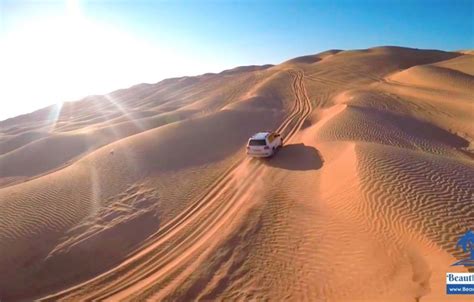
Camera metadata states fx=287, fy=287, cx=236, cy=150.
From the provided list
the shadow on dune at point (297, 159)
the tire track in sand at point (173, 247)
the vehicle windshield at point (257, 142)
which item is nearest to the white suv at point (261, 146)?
the vehicle windshield at point (257, 142)

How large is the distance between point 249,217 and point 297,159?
6173 mm

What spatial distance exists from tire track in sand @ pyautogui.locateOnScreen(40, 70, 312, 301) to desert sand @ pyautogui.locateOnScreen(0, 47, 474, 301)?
Answer: 1.8 inches

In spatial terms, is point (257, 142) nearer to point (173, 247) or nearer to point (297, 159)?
point (297, 159)

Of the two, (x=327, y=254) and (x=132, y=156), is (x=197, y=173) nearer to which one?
(x=132, y=156)

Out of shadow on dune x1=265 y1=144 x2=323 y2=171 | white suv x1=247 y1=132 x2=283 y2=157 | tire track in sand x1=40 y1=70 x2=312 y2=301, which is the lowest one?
tire track in sand x1=40 y1=70 x2=312 y2=301

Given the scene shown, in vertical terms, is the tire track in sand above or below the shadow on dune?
below

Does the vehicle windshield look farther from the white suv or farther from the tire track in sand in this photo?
the tire track in sand

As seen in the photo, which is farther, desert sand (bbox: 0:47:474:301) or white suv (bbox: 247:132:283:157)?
white suv (bbox: 247:132:283:157)

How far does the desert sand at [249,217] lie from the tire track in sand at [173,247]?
1.8 inches

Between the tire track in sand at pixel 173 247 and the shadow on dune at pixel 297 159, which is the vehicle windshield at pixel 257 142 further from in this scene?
the tire track in sand at pixel 173 247

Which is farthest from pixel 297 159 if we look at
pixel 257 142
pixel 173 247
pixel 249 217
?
pixel 173 247

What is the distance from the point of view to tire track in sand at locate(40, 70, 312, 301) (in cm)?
810

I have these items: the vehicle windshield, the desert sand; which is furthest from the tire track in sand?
the vehicle windshield

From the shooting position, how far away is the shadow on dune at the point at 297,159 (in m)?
14.4
